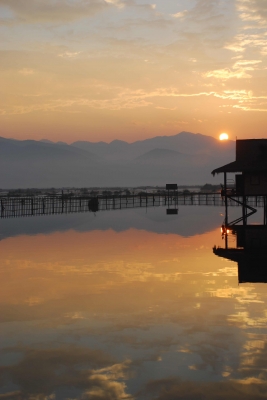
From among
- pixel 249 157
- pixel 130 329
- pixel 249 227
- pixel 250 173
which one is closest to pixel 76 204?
pixel 249 157

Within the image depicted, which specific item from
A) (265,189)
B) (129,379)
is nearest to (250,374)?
(129,379)

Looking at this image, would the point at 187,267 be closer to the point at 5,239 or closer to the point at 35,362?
the point at 35,362

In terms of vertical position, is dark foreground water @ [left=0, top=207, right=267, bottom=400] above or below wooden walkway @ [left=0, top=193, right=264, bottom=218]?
below

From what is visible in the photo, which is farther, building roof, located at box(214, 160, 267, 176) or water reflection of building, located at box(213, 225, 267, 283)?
building roof, located at box(214, 160, 267, 176)

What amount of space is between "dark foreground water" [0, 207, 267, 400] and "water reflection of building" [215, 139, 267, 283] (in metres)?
0.81

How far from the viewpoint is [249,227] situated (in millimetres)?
34062

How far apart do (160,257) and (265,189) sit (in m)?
18.3

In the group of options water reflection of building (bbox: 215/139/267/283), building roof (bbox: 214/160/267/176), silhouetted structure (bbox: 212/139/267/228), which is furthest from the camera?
silhouetted structure (bbox: 212/139/267/228)

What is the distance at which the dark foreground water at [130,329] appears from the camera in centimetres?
772

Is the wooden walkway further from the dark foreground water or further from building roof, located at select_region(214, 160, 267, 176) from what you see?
the dark foreground water

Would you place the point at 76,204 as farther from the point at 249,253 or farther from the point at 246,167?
the point at 249,253

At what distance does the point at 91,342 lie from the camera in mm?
9633

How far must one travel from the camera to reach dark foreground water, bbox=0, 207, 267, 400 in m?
7.72

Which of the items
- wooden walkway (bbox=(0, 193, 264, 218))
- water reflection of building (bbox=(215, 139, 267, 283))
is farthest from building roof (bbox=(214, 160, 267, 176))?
wooden walkway (bbox=(0, 193, 264, 218))
